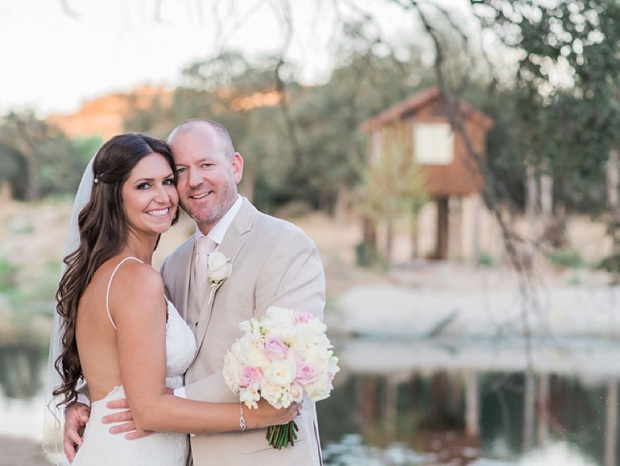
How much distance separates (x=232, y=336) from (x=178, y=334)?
162 mm

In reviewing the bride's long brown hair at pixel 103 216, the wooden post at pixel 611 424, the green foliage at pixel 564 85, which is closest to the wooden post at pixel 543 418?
the wooden post at pixel 611 424

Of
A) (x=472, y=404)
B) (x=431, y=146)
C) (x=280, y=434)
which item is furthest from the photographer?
(x=431, y=146)

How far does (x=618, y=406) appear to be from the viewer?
43.3 feet

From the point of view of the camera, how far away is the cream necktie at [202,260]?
2.83 metres

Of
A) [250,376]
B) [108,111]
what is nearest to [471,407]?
[250,376]

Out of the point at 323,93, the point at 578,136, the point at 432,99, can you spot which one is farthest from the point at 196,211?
the point at 323,93

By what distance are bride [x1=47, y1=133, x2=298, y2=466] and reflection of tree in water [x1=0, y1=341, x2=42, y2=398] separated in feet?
36.4

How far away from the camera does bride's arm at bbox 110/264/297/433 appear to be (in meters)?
2.46

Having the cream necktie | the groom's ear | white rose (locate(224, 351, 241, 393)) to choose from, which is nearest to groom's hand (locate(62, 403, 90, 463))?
the cream necktie

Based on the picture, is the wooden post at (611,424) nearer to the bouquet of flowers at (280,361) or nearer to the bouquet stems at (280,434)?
the bouquet stems at (280,434)

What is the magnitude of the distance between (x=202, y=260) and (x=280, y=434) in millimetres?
A: 608

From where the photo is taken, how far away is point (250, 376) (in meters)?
2.35

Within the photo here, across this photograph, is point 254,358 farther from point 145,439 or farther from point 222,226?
point 222,226

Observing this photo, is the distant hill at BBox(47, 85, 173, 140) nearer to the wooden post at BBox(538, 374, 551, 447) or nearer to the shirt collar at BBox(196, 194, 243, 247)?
the wooden post at BBox(538, 374, 551, 447)
